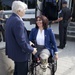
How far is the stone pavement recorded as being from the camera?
3854 millimetres

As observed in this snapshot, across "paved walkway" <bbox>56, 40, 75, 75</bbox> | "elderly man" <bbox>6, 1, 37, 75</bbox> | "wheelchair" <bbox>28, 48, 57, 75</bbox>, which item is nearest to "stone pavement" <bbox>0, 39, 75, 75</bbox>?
"paved walkway" <bbox>56, 40, 75, 75</bbox>

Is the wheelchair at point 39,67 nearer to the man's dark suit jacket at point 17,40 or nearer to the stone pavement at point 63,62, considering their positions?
the man's dark suit jacket at point 17,40

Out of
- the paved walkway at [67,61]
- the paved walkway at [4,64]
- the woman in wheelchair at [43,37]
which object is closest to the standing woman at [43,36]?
the woman in wheelchair at [43,37]

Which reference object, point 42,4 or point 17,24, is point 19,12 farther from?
point 42,4

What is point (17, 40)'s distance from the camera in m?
3.11

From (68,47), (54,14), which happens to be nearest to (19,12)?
(68,47)

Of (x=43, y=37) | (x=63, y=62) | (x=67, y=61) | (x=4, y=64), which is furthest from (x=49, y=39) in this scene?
(x=67, y=61)

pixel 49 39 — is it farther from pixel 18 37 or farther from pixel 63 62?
pixel 63 62

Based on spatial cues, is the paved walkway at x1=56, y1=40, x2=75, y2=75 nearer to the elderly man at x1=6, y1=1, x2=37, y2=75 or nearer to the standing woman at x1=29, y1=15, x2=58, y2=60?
the standing woman at x1=29, y1=15, x2=58, y2=60

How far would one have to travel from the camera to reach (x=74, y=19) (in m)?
10.5

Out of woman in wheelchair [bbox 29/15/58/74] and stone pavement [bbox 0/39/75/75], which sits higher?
woman in wheelchair [bbox 29/15/58/74]

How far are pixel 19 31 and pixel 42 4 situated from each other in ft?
18.9

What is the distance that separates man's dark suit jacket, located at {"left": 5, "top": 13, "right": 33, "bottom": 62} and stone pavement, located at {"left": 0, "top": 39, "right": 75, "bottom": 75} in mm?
607

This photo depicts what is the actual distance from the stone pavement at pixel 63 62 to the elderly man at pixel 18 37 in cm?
58
